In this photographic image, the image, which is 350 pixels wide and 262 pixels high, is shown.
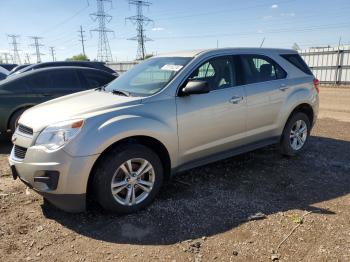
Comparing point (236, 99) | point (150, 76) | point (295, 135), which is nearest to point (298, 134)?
point (295, 135)

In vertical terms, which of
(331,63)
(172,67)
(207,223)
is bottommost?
(207,223)

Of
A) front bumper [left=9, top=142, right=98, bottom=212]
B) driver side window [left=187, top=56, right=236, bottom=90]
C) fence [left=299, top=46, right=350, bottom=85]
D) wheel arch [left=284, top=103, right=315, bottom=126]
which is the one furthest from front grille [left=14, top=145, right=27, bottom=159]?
fence [left=299, top=46, right=350, bottom=85]

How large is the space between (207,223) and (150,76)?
205 cm

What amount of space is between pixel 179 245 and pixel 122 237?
585 millimetres

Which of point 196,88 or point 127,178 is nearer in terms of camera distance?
point 127,178

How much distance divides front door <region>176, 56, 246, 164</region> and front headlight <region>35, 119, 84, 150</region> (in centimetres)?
121

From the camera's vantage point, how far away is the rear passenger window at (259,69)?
16.0ft

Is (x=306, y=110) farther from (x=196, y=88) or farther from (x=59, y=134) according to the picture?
(x=59, y=134)

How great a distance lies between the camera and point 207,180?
15.6ft

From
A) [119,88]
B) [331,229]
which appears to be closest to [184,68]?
[119,88]

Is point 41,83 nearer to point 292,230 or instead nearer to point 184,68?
point 184,68

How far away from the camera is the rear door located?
4.81 m

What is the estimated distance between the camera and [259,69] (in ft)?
16.6

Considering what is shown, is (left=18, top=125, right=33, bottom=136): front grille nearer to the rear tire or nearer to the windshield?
the windshield
